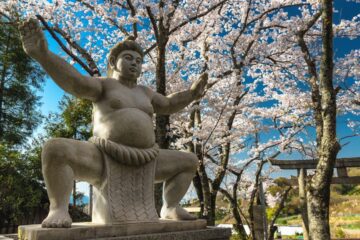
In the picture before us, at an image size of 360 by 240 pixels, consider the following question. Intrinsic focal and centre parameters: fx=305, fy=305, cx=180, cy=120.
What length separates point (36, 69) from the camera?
55.9ft

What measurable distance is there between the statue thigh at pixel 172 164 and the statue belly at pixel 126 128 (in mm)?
229

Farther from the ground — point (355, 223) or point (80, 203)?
point (80, 203)

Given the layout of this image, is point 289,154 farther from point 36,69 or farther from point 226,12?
point 36,69

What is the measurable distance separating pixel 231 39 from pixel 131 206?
384 inches

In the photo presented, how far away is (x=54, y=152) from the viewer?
7.54ft

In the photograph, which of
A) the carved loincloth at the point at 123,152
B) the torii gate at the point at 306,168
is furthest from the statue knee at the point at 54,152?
the torii gate at the point at 306,168

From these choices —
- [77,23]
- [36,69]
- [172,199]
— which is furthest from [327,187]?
[36,69]

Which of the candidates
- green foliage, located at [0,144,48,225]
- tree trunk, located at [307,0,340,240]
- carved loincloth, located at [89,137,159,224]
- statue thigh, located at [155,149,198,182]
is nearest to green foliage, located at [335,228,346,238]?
tree trunk, located at [307,0,340,240]

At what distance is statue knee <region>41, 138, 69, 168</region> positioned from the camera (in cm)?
230

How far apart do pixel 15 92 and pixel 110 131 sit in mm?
15432

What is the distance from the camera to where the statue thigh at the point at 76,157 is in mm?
2309

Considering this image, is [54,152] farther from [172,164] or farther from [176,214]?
[176,214]

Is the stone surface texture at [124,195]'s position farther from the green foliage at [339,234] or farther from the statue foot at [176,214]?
the green foliage at [339,234]

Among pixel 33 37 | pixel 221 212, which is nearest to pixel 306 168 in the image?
pixel 33 37
